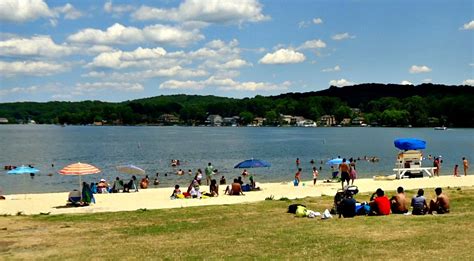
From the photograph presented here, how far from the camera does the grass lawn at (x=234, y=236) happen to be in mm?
12258

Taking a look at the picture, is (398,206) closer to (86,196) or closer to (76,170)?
(86,196)

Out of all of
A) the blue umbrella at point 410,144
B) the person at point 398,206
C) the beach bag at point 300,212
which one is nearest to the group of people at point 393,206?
the person at point 398,206

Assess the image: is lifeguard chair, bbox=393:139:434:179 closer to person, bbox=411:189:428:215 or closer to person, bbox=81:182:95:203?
person, bbox=411:189:428:215

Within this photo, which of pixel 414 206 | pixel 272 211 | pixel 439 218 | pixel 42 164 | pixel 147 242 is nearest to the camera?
pixel 147 242

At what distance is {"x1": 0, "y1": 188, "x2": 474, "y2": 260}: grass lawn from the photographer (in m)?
12.3

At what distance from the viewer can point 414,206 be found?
17281mm

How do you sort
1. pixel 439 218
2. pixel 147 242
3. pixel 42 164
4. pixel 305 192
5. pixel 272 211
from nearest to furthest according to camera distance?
pixel 147 242, pixel 439 218, pixel 272 211, pixel 305 192, pixel 42 164

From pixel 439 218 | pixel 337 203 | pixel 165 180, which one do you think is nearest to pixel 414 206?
pixel 439 218

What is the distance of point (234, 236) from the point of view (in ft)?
47.7

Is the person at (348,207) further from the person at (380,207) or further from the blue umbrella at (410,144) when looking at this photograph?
the blue umbrella at (410,144)

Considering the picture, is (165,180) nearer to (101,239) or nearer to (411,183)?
(411,183)

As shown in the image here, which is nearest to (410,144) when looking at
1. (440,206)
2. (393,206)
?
(440,206)

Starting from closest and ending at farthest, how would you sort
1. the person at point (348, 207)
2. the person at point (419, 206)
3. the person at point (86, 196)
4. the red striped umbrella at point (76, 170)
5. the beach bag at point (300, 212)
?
the person at point (419, 206) < the person at point (348, 207) < the beach bag at point (300, 212) < the person at point (86, 196) < the red striped umbrella at point (76, 170)

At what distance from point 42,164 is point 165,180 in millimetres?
26750
